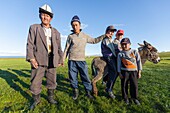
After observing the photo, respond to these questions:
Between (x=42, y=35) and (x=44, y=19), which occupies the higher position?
(x=44, y=19)

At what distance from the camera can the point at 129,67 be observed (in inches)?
187

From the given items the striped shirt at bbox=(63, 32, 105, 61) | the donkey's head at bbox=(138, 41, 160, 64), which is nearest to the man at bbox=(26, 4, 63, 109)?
the striped shirt at bbox=(63, 32, 105, 61)

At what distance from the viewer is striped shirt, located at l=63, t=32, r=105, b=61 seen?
539cm

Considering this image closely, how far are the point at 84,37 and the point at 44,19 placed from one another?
1.62 m

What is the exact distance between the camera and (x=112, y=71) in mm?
5645

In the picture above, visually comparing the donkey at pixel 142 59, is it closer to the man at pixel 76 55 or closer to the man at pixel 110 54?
the man at pixel 110 54

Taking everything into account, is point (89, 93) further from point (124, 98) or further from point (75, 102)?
point (124, 98)

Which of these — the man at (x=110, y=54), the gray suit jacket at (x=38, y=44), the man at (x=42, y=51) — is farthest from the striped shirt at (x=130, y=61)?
the gray suit jacket at (x=38, y=44)

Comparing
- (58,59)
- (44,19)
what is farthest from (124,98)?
(44,19)

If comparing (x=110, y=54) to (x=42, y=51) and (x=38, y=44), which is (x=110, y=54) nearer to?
(x=42, y=51)

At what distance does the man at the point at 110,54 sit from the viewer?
17.9 feet

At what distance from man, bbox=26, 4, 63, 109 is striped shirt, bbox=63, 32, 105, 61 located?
2.28 ft

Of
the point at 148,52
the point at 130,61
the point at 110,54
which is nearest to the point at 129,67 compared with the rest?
the point at 130,61

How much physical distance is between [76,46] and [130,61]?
1.96 m
